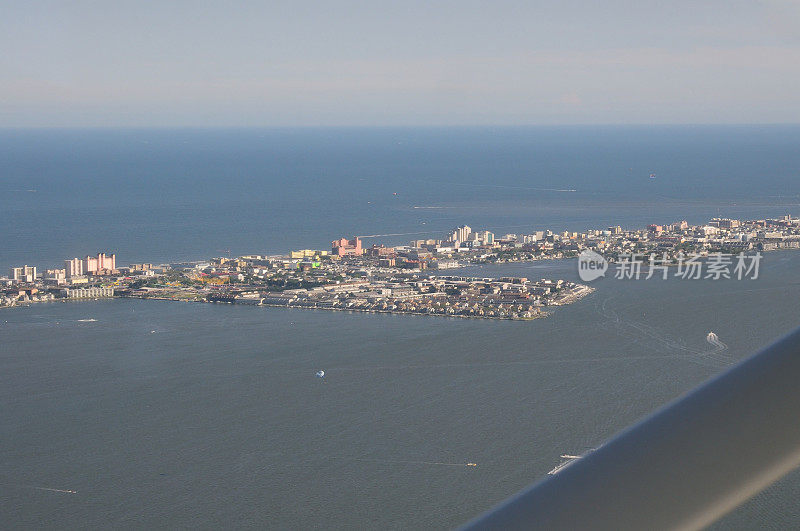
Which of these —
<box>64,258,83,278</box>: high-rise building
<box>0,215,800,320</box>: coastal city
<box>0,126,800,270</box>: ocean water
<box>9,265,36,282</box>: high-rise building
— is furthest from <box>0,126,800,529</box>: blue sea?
<box>9,265,36,282</box>: high-rise building

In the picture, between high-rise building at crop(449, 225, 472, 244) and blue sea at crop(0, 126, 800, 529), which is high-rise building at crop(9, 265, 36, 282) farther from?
high-rise building at crop(449, 225, 472, 244)

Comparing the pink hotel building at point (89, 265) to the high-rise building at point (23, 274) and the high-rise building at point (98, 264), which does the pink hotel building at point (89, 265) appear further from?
the high-rise building at point (23, 274)

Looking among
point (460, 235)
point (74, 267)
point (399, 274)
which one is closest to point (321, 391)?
point (399, 274)

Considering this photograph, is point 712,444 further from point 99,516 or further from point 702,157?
point 702,157

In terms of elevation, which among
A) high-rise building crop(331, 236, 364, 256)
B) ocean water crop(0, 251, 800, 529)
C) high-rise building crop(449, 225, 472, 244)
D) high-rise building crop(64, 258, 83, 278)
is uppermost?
high-rise building crop(449, 225, 472, 244)

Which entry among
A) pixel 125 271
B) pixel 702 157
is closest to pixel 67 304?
pixel 125 271

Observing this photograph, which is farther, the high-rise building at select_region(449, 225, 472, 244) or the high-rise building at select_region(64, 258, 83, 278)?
the high-rise building at select_region(449, 225, 472, 244)
